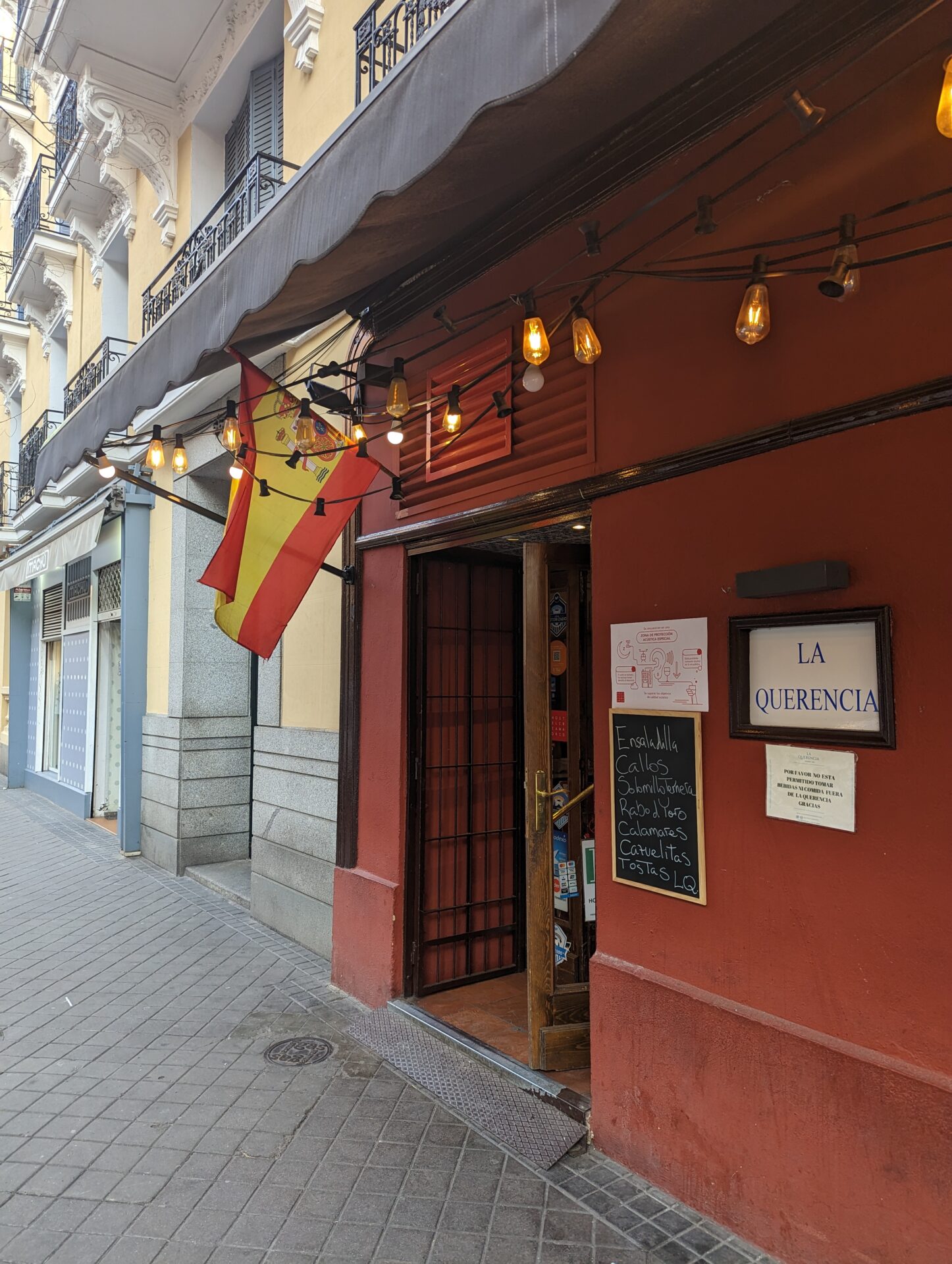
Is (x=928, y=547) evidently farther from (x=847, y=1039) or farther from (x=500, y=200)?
(x=500, y=200)

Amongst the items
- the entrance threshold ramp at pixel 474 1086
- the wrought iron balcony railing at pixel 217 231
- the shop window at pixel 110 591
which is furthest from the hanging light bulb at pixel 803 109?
the shop window at pixel 110 591

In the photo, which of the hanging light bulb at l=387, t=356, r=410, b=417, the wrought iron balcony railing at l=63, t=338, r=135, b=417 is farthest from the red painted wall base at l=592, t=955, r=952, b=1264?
the wrought iron balcony railing at l=63, t=338, r=135, b=417

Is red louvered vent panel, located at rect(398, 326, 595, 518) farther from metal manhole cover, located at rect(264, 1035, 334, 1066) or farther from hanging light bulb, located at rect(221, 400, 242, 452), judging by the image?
metal manhole cover, located at rect(264, 1035, 334, 1066)

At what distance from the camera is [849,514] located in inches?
109

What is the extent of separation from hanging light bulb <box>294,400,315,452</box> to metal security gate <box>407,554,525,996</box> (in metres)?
1.03

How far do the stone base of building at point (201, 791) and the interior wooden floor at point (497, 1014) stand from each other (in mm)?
4499

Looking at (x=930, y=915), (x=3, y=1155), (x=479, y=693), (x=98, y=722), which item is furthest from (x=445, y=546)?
(x=98, y=722)

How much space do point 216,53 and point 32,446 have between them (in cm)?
974

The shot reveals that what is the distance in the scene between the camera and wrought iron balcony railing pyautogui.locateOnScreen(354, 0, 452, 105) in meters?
4.95

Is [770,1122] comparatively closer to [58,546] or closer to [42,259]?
[58,546]

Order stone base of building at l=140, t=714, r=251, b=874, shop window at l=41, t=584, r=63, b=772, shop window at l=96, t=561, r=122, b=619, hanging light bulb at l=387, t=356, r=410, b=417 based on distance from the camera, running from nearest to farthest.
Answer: hanging light bulb at l=387, t=356, r=410, b=417 → stone base of building at l=140, t=714, r=251, b=874 → shop window at l=96, t=561, r=122, b=619 → shop window at l=41, t=584, r=63, b=772

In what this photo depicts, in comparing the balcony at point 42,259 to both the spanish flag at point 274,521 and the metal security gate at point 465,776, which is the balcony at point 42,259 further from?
the metal security gate at point 465,776

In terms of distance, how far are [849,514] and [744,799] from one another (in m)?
1.15

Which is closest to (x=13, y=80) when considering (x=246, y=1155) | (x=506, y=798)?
A: (x=506, y=798)
